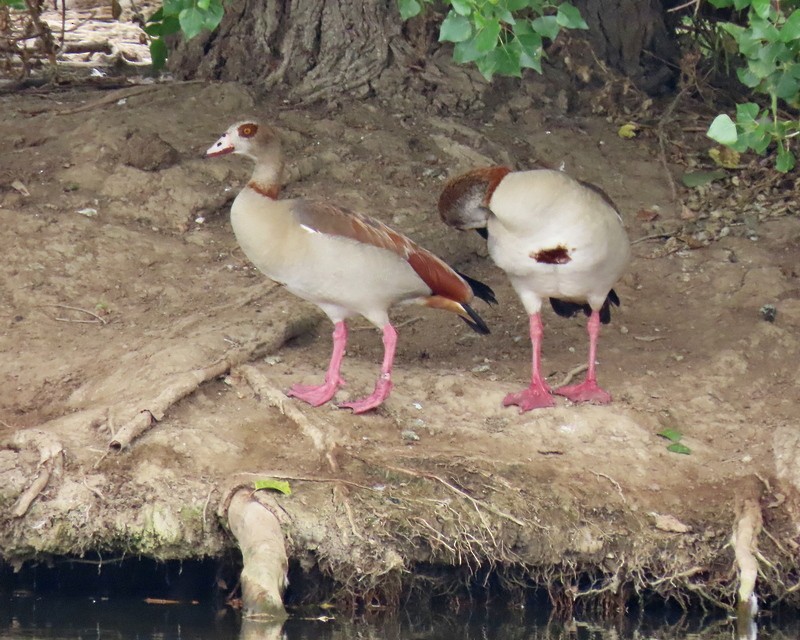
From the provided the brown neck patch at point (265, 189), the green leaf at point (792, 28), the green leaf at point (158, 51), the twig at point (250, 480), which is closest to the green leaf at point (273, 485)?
the twig at point (250, 480)

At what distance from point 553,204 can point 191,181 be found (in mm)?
2894

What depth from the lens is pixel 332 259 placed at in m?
5.62

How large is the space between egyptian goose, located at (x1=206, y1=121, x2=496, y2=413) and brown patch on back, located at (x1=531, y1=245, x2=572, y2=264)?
0.45m

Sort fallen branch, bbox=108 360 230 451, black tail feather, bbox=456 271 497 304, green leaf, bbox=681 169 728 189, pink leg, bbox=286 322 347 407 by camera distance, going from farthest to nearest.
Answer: green leaf, bbox=681 169 728 189, black tail feather, bbox=456 271 497 304, pink leg, bbox=286 322 347 407, fallen branch, bbox=108 360 230 451

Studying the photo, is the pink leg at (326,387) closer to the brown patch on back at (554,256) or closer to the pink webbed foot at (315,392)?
the pink webbed foot at (315,392)

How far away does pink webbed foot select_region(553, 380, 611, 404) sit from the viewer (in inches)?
235

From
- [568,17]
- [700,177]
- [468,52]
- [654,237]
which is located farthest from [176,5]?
[700,177]

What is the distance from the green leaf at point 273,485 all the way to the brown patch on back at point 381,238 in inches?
48.1

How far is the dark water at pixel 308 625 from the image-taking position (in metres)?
4.82

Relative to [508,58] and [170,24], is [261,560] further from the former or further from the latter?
[170,24]

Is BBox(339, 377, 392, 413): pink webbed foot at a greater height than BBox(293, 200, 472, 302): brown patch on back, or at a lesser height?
lesser

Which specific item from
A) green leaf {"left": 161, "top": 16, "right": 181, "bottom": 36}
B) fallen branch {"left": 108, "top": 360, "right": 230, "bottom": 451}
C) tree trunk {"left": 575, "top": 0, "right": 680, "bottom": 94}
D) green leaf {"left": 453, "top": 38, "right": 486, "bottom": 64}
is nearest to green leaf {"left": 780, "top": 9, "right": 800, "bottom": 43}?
green leaf {"left": 453, "top": 38, "right": 486, "bottom": 64}

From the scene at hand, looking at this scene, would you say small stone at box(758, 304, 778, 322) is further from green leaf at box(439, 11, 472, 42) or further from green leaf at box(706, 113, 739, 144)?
green leaf at box(439, 11, 472, 42)

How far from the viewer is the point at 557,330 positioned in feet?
23.4
